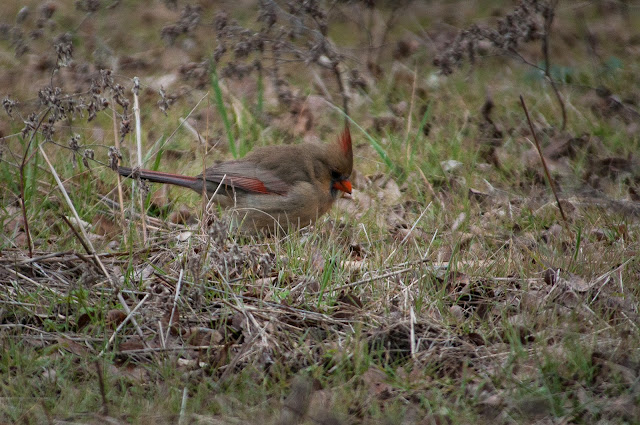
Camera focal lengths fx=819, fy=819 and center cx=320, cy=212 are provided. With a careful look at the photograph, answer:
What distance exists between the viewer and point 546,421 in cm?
271

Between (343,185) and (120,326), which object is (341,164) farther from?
(120,326)

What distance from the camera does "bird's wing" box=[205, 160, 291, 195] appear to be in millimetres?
4855

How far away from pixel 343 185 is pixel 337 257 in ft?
3.94

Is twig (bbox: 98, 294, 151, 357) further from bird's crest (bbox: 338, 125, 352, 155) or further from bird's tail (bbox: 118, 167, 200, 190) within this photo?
bird's crest (bbox: 338, 125, 352, 155)

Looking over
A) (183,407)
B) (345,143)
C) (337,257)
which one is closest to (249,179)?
(345,143)

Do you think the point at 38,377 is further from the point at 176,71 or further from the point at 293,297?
the point at 176,71

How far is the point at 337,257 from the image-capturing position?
3865 mm

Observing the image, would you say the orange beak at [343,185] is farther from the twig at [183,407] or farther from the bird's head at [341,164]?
the twig at [183,407]

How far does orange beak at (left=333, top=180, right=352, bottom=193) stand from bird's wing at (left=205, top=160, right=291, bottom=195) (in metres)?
0.32

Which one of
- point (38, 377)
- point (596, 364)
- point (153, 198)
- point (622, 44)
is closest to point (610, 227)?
point (596, 364)

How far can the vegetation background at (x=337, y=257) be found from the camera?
2900 mm

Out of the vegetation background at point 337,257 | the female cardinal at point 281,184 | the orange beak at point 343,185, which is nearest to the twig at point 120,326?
the vegetation background at point 337,257

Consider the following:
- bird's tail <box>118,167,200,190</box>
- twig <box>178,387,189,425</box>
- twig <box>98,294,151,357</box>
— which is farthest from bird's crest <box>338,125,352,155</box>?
twig <box>178,387,189,425</box>

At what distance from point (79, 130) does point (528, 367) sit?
4114mm
